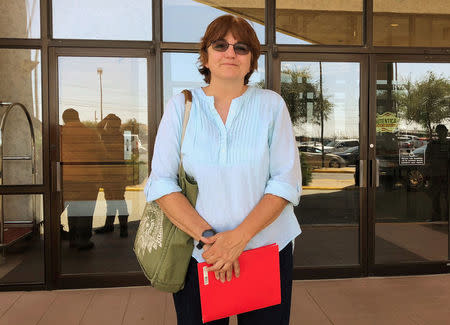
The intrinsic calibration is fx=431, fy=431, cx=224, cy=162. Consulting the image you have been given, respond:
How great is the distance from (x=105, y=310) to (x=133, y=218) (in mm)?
934

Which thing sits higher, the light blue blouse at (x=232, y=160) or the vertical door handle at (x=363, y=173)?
the light blue blouse at (x=232, y=160)

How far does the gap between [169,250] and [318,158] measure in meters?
3.09

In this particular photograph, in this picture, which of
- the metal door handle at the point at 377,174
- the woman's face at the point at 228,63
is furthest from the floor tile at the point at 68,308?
the metal door handle at the point at 377,174

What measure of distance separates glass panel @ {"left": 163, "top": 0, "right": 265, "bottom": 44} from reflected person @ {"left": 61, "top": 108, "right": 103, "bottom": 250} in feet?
3.73

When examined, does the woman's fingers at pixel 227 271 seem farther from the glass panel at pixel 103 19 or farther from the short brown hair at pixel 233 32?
the glass panel at pixel 103 19

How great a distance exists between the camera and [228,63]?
144 centimetres

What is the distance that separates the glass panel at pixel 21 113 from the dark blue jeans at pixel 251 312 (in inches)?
113

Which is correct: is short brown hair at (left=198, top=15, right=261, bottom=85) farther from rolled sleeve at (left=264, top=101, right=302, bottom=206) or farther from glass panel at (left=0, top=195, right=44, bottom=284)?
glass panel at (left=0, top=195, right=44, bottom=284)

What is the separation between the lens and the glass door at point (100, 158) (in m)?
3.88

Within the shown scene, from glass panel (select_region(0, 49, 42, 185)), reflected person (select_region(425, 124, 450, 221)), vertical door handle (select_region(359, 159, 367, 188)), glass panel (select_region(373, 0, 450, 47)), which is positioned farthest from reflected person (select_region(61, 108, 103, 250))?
reflected person (select_region(425, 124, 450, 221))

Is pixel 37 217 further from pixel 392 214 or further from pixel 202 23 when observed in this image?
pixel 392 214

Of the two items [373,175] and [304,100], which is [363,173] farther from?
[304,100]

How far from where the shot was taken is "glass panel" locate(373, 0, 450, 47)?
4.12 m

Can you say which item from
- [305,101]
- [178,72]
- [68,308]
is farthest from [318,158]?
[68,308]
